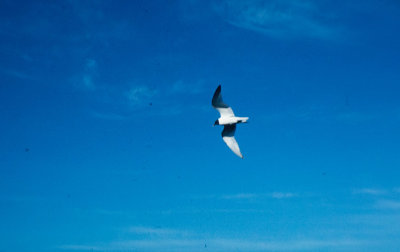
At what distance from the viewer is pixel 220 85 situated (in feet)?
207

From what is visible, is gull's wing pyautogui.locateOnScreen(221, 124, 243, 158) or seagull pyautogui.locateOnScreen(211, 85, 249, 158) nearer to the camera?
seagull pyautogui.locateOnScreen(211, 85, 249, 158)

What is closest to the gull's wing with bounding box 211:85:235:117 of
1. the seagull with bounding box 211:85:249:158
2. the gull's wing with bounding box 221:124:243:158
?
the seagull with bounding box 211:85:249:158

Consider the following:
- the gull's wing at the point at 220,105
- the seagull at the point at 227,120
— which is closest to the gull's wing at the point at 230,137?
the seagull at the point at 227,120

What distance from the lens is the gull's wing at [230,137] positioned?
6569 centimetres

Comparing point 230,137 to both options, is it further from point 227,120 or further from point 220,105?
point 220,105

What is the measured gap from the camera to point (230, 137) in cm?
6675

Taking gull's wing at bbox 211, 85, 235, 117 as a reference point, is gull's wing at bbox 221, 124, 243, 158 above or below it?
below

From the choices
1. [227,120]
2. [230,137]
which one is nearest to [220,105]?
[227,120]

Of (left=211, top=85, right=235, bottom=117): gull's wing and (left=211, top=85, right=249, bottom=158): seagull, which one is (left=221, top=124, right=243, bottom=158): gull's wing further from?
(left=211, top=85, right=235, bottom=117): gull's wing

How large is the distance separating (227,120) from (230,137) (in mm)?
3414

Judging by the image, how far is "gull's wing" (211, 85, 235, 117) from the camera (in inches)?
2493

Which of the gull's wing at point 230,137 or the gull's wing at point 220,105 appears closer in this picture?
the gull's wing at point 220,105

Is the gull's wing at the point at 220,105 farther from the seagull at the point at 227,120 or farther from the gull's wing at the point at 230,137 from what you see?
the gull's wing at the point at 230,137

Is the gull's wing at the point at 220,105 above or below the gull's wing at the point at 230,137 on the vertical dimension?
above
